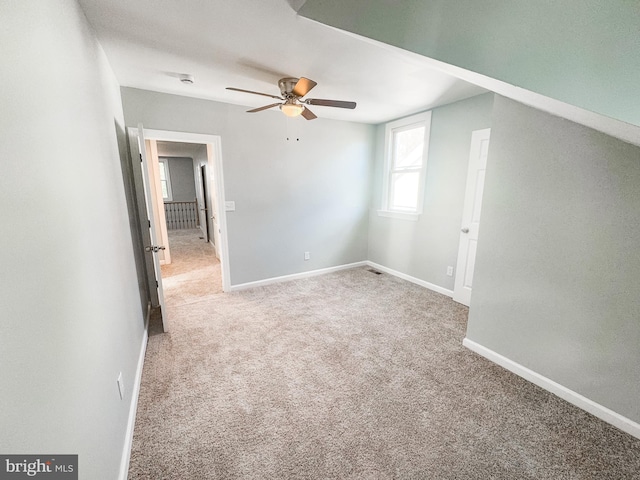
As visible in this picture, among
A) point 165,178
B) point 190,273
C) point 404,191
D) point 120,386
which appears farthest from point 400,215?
point 165,178

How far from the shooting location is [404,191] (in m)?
4.15

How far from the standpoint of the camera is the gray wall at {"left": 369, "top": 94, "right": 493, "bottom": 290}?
→ 3098 millimetres

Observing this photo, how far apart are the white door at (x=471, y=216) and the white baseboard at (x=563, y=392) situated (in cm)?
100

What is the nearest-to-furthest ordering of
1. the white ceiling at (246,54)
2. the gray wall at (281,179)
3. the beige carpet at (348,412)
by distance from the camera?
the beige carpet at (348,412) → the white ceiling at (246,54) → the gray wall at (281,179)

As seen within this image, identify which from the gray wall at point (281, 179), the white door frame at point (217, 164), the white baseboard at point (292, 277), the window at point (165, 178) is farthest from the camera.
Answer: the window at point (165, 178)

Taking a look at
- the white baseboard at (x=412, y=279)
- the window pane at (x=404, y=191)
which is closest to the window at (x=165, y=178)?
the white baseboard at (x=412, y=279)

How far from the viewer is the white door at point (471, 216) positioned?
2959 millimetres

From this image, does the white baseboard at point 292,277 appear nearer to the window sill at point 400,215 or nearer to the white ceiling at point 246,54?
the window sill at point 400,215

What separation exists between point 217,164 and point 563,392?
391 cm

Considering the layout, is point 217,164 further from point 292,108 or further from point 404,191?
point 404,191

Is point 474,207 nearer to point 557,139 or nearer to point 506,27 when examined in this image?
point 557,139

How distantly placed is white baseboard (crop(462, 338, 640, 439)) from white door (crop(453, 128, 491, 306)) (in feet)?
3.29

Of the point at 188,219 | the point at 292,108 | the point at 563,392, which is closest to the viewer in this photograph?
the point at 563,392

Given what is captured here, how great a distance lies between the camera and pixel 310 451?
56.9 inches
